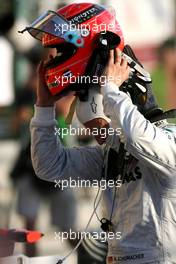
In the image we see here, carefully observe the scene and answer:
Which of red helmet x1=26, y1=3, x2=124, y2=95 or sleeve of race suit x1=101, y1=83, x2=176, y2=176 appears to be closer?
sleeve of race suit x1=101, y1=83, x2=176, y2=176

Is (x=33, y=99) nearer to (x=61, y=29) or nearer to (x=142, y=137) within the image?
(x=61, y=29)

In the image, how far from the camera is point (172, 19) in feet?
30.9

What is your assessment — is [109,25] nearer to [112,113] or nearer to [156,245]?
[112,113]

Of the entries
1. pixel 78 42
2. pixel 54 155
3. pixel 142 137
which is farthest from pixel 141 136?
pixel 54 155

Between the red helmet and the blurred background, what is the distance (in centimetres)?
179

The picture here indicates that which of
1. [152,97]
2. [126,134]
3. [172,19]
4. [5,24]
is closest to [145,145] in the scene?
[126,134]

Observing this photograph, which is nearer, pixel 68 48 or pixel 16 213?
pixel 68 48

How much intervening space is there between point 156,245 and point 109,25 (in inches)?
33.9

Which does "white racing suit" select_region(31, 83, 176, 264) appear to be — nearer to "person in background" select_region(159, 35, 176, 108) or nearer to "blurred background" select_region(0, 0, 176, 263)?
"blurred background" select_region(0, 0, 176, 263)

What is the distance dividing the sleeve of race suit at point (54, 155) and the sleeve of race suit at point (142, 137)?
1.47 feet

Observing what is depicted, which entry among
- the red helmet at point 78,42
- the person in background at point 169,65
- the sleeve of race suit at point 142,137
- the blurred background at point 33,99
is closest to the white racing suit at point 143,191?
the sleeve of race suit at point 142,137

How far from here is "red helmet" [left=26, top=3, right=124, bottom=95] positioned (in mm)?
3553

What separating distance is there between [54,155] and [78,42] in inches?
19.7

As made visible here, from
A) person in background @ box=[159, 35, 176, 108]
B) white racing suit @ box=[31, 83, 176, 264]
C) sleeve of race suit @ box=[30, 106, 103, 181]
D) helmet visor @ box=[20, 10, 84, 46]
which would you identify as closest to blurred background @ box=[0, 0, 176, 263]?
person in background @ box=[159, 35, 176, 108]
